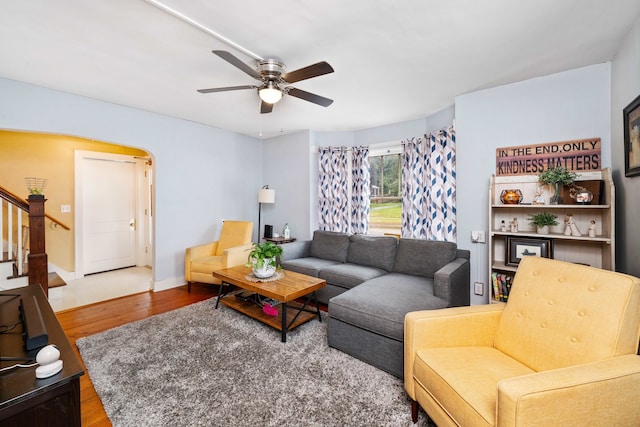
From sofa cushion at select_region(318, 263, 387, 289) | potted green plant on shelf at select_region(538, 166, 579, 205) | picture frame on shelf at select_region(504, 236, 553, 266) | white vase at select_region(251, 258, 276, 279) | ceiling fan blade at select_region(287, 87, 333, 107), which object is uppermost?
ceiling fan blade at select_region(287, 87, 333, 107)

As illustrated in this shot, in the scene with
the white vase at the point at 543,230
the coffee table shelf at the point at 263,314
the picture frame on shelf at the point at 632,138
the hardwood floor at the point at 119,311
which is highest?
the picture frame on shelf at the point at 632,138

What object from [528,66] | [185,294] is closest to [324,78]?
[528,66]

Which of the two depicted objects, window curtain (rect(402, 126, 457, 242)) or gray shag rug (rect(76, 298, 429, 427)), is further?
window curtain (rect(402, 126, 457, 242))

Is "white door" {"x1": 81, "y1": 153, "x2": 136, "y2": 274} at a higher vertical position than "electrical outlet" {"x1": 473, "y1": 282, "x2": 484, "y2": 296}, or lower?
higher

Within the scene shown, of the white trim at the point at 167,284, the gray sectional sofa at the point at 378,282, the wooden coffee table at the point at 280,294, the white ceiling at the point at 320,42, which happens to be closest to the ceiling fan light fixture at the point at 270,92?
the white ceiling at the point at 320,42

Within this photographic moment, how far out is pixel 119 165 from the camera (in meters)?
4.84

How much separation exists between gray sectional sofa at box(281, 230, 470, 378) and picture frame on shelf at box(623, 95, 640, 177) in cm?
134

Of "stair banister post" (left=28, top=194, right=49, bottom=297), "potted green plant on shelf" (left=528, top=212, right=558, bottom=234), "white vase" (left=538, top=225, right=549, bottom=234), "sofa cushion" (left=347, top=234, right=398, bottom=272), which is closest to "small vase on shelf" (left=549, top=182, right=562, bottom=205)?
"potted green plant on shelf" (left=528, top=212, right=558, bottom=234)

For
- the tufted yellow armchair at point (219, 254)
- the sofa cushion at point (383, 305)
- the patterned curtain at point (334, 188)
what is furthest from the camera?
the patterned curtain at point (334, 188)

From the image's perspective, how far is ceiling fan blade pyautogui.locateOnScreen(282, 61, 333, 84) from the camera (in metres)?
1.83

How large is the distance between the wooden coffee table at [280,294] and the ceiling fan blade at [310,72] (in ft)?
5.80

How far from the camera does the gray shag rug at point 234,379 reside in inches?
62.1

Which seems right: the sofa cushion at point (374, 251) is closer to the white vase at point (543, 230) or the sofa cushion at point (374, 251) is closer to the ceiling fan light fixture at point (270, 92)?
the white vase at point (543, 230)

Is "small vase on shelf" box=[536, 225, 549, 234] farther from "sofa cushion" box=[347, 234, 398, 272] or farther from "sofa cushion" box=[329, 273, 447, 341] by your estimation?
"sofa cushion" box=[347, 234, 398, 272]
